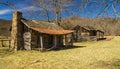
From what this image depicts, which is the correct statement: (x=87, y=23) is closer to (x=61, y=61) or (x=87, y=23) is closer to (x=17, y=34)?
(x=61, y=61)

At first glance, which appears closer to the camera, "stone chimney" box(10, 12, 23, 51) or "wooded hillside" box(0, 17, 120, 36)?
"wooded hillside" box(0, 17, 120, 36)

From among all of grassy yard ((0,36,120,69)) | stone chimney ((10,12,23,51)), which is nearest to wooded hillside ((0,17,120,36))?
grassy yard ((0,36,120,69))

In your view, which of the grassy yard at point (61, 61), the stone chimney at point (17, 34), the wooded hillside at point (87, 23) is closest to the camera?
the wooded hillside at point (87, 23)

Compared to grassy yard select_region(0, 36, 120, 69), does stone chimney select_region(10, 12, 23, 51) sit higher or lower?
higher

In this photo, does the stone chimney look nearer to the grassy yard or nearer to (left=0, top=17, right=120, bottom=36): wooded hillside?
the grassy yard

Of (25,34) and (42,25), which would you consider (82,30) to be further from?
(25,34)

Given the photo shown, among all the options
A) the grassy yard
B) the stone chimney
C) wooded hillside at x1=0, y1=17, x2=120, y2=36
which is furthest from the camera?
the stone chimney

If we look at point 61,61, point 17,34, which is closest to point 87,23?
point 61,61

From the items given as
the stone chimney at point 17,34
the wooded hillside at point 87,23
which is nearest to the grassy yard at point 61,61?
the wooded hillside at point 87,23

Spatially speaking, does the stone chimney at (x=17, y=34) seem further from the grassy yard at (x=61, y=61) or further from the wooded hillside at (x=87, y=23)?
the wooded hillside at (x=87, y=23)

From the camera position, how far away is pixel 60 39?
35531 millimetres

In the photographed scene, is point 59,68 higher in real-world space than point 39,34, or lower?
lower

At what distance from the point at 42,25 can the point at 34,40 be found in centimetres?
405

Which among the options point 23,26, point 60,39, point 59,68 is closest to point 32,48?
point 23,26
